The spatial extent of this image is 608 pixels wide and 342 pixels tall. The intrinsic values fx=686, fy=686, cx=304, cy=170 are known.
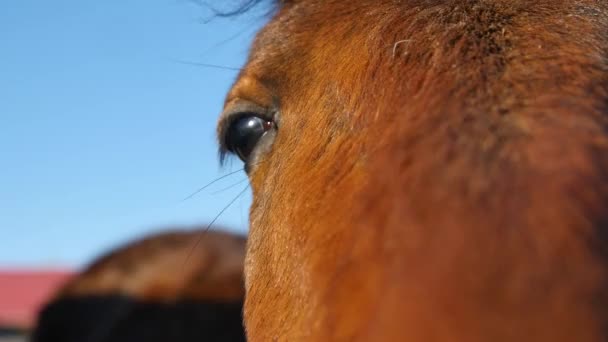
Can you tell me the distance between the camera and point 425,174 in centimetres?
146

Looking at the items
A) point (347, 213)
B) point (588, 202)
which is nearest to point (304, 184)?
point (347, 213)

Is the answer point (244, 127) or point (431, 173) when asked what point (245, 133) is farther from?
point (431, 173)

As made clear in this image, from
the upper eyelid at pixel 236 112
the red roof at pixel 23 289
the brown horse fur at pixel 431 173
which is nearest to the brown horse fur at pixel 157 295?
the upper eyelid at pixel 236 112

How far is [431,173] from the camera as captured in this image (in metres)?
1.45

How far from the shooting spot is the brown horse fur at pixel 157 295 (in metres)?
5.29

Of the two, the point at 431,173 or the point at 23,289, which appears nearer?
the point at 431,173

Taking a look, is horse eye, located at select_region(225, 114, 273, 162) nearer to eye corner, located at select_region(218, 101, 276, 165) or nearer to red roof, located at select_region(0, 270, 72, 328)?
eye corner, located at select_region(218, 101, 276, 165)

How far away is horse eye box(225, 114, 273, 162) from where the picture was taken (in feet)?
8.69

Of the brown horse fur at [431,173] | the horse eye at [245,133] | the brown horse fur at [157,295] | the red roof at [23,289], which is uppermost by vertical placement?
the brown horse fur at [431,173]

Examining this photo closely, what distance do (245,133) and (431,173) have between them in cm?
136

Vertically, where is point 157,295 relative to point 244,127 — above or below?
below

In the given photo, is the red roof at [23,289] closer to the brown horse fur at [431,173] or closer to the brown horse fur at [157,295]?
the brown horse fur at [157,295]

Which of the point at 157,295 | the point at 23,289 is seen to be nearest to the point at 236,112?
the point at 157,295

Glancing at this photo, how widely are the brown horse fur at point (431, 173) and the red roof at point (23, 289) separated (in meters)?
12.9
